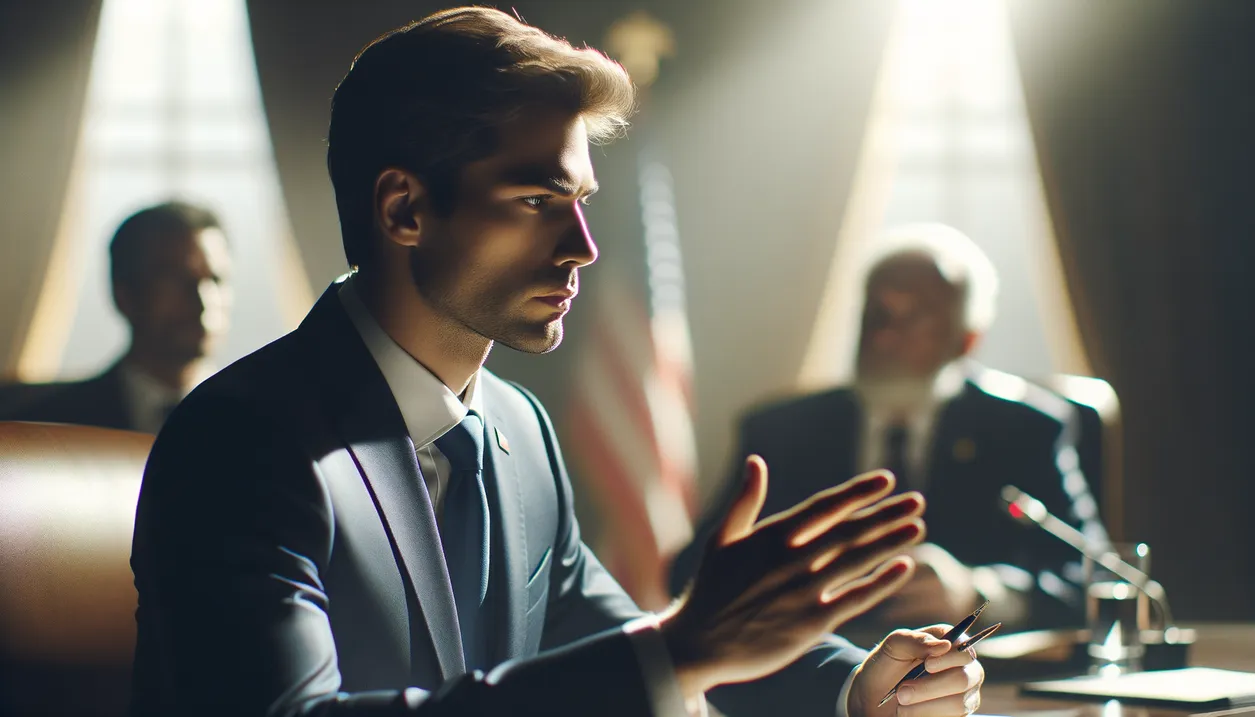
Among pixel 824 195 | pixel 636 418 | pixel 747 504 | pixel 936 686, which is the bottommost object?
pixel 636 418

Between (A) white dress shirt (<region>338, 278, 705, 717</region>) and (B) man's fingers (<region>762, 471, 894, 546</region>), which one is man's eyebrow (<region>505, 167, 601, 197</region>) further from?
(B) man's fingers (<region>762, 471, 894, 546</region>)

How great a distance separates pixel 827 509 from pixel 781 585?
0.07 meters

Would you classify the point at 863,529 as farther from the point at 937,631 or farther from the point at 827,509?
the point at 937,631

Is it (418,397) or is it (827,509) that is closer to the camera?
(827,509)

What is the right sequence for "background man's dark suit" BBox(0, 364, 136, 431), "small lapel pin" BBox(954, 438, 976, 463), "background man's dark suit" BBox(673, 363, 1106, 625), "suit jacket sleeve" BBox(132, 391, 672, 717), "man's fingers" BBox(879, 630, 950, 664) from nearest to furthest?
"suit jacket sleeve" BBox(132, 391, 672, 717) < "man's fingers" BBox(879, 630, 950, 664) < "background man's dark suit" BBox(673, 363, 1106, 625) < "small lapel pin" BBox(954, 438, 976, 463) < "background man's dark suit" BBox(0, 364, 136, 431)

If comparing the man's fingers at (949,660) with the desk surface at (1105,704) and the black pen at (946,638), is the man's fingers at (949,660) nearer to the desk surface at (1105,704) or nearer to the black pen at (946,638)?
the black pen at (946,638)

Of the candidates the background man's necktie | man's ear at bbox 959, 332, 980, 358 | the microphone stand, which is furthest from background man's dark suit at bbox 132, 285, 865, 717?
man's ear at bbox 959, 332, 980, 358

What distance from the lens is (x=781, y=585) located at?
788 mm

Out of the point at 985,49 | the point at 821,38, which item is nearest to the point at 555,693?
the point at 821,38

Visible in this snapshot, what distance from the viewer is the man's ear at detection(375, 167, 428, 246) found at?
3.41 feet

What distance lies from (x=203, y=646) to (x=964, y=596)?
1.43 m

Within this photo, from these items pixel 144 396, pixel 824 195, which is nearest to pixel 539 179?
pixel 144 396

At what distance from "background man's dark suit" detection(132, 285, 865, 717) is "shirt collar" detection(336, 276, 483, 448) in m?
0.02

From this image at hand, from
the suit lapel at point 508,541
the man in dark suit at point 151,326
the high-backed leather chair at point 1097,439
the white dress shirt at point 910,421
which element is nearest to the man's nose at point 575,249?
the suit lapel at point 508,541
